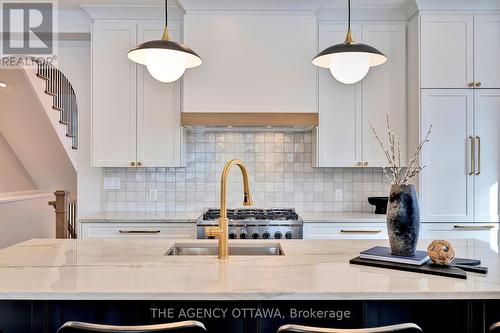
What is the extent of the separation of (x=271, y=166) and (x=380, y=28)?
161cm

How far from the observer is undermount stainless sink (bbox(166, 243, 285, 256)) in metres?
2.02

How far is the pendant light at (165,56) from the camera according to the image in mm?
1840

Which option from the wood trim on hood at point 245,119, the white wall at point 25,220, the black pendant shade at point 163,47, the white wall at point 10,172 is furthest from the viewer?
the white wall at point 10,172

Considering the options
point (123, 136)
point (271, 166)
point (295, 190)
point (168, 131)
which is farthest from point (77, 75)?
point (295, 190)

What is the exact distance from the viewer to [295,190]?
3.75 m

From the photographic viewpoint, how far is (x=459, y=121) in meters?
3.17

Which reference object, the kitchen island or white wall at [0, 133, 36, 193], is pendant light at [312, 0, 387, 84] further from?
white wall at [0, 133, 36, 193]

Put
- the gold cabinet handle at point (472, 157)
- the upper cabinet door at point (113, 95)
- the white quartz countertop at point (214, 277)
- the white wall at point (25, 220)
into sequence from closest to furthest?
the white quartz countertop at point (214, 277) → the gold cabinet handle at point (472, 157) → the upper cabinet door at point (113, 95) → the white wall at point (25, 220)

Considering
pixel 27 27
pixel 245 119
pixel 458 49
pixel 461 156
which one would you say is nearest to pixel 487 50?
pixel 458 49

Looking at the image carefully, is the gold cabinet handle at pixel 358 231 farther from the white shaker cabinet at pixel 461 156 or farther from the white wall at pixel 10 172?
the white wall at pixel 10 172

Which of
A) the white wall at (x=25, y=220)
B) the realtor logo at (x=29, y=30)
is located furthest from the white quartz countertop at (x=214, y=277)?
the white wall at (x=25, y=220)

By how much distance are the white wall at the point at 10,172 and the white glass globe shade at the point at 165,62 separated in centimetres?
472

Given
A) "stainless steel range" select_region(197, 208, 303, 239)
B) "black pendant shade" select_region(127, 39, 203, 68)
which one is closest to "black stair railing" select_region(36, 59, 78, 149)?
"stainless steel range" select_region(197, 208, 303, 239)

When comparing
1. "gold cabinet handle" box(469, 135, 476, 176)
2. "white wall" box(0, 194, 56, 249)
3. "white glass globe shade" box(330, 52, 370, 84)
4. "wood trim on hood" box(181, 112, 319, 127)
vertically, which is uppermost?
"white glass globe shade" box(330, 52, 370, 84)
